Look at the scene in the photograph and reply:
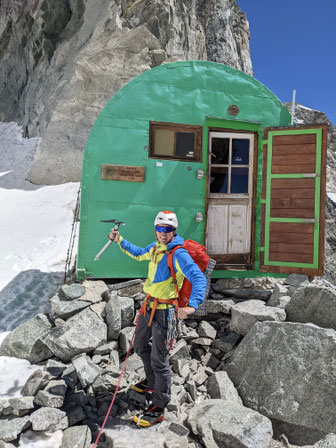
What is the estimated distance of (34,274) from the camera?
748cm

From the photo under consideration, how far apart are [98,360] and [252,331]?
223 centimetres

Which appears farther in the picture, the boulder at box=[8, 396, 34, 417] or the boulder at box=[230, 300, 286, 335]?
the boulder at box=[230, 300, 286, 335]

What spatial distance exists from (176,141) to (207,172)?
84 cm

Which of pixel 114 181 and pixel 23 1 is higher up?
pixel 23 1

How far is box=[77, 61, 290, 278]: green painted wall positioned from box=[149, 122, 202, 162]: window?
0.11 metres

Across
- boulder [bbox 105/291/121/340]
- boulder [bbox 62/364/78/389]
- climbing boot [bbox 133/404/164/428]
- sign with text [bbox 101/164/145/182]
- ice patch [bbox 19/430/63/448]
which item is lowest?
ice patch [bbox 19/430/63/448]

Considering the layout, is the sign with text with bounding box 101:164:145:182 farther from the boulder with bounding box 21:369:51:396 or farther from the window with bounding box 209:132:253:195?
the boulder with bounding box 21:369:51:396

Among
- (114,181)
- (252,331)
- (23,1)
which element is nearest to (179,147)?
(114,181)

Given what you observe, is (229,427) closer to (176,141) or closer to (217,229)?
(217,229)

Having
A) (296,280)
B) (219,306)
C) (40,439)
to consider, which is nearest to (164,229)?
(219,306)

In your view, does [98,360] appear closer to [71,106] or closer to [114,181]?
[114,181]

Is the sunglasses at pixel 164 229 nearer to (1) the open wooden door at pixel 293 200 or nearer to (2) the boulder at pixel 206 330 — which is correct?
(2) the boulder at pixel 206 330

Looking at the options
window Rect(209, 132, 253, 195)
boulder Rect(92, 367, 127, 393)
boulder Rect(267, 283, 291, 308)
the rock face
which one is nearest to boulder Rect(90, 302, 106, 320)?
boulder Rect(92, 367, 127, 393)

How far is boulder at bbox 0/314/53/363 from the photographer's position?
4664 mm
